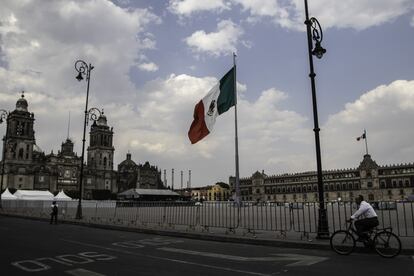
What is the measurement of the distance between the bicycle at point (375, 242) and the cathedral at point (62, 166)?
8838 centimetres

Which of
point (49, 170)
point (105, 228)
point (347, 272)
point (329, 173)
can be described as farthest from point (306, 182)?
point (347, 272)

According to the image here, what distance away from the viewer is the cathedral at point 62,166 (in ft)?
364

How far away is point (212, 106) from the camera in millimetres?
18656

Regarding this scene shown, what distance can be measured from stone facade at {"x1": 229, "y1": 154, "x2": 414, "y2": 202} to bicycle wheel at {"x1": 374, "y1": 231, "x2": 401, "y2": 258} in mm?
120821

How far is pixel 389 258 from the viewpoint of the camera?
9.67m

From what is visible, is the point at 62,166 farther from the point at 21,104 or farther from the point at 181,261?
the point at 181,261

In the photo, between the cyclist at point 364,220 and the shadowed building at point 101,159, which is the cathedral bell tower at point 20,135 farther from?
the cyclist at point 364,220

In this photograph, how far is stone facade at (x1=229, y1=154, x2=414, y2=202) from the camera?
130 metres

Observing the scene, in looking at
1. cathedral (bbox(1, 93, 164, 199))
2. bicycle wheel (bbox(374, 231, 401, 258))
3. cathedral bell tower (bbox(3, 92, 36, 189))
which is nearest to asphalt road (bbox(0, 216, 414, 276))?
bicycle wheel (bbox(374, 231, 401, 258))

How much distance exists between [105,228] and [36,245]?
818 centimetres

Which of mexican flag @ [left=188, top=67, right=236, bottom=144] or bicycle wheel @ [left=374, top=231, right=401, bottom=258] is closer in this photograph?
bicycle wheel @ [left=374, top=231, right=401, bottom=258]

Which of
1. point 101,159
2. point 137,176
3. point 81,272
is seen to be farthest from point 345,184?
point 81,272

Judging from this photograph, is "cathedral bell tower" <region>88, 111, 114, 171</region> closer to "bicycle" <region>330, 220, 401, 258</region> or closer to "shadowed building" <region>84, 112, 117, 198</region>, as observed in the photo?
"shadowed building" <region>84, 112, 117, 198</region>

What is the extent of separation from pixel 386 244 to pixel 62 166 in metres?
124
